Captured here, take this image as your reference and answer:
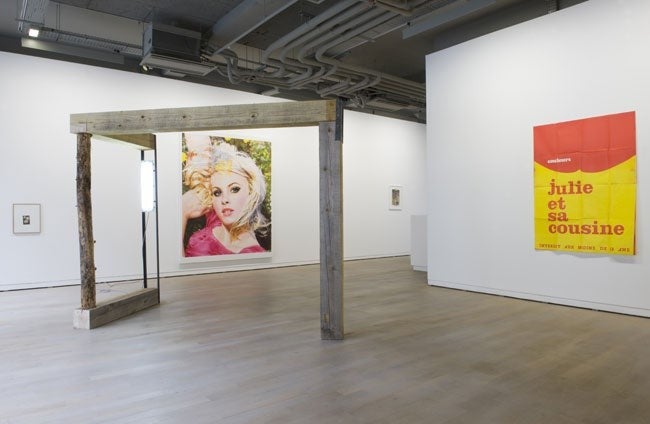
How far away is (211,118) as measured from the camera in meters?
4.90

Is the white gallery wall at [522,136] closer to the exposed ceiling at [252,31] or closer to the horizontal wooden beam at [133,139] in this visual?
the exposed ceiling at [252,31]

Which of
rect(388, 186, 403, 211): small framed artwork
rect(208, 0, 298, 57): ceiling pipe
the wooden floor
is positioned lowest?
the wooden floor

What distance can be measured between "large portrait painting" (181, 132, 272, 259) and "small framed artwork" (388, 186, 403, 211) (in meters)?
4.13

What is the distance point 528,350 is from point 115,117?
5089mm

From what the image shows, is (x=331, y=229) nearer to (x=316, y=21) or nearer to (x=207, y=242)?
(x=316, y=21)

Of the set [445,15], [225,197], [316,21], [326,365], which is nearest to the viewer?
[326,365]

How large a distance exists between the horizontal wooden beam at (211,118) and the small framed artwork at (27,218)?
3502 millimetres

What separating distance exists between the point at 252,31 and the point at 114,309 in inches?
202

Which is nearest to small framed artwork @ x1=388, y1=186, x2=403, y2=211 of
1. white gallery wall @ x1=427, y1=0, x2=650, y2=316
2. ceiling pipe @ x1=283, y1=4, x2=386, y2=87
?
white gallery wall @ x1=427, y1=0, x2=650, y2=316

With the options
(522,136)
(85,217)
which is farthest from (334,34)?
(85,217)

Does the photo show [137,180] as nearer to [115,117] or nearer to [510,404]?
[115,117]

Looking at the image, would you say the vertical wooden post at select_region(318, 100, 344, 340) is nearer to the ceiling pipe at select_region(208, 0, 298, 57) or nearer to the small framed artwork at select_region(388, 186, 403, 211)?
the ceiling pipe at select_region(208, 0, 298, 57)

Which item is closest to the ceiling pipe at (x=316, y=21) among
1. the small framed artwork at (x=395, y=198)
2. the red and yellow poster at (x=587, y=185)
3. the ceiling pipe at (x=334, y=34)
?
the ceiling pipe at (x=334, y=34)

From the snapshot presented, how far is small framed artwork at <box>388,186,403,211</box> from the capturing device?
523 inches
